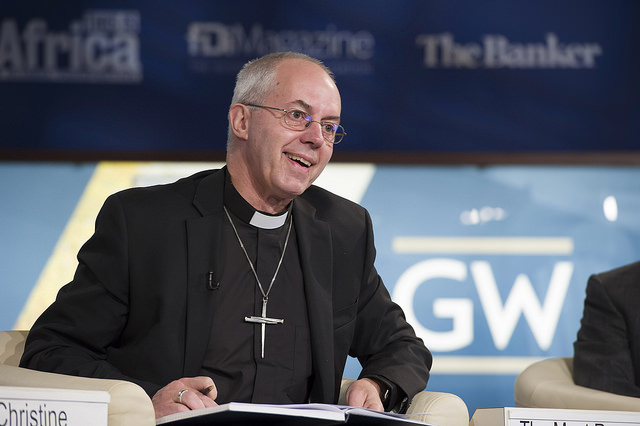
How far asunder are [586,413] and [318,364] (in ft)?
2.44

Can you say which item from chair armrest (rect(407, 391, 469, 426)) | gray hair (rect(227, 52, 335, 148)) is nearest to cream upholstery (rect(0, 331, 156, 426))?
chair armrest (rect(407, 391, 469, 426))

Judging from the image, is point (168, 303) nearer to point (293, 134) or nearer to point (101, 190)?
point (293, 134)

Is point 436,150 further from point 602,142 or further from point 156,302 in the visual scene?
point 156,302

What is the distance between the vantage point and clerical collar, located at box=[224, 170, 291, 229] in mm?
2658

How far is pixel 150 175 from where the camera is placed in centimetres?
441

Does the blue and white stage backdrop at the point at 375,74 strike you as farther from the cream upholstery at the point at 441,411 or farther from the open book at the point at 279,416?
the open book at the point at 279,416

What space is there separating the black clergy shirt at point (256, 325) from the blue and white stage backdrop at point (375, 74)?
205cm

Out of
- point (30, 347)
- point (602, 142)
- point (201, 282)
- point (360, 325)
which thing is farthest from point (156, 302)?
point (602, 142)

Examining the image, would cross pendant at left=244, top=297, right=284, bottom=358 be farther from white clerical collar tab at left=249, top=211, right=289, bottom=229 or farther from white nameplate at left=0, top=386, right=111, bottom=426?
white nameplate at left=0, top=386, right=111, bottom=426

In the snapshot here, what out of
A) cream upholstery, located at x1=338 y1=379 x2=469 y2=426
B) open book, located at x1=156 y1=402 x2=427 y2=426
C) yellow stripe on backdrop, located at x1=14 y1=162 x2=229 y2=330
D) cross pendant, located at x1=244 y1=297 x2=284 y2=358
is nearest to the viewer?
open book, located at x1=156 y1=402 x2=427 y2=426

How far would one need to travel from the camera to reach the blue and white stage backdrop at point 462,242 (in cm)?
436

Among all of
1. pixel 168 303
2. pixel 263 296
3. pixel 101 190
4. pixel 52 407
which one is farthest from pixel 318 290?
pixel 101 190

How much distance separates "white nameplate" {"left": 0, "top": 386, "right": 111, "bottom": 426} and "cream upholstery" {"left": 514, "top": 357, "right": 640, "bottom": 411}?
4.70ft

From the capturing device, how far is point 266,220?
268 centimetres
